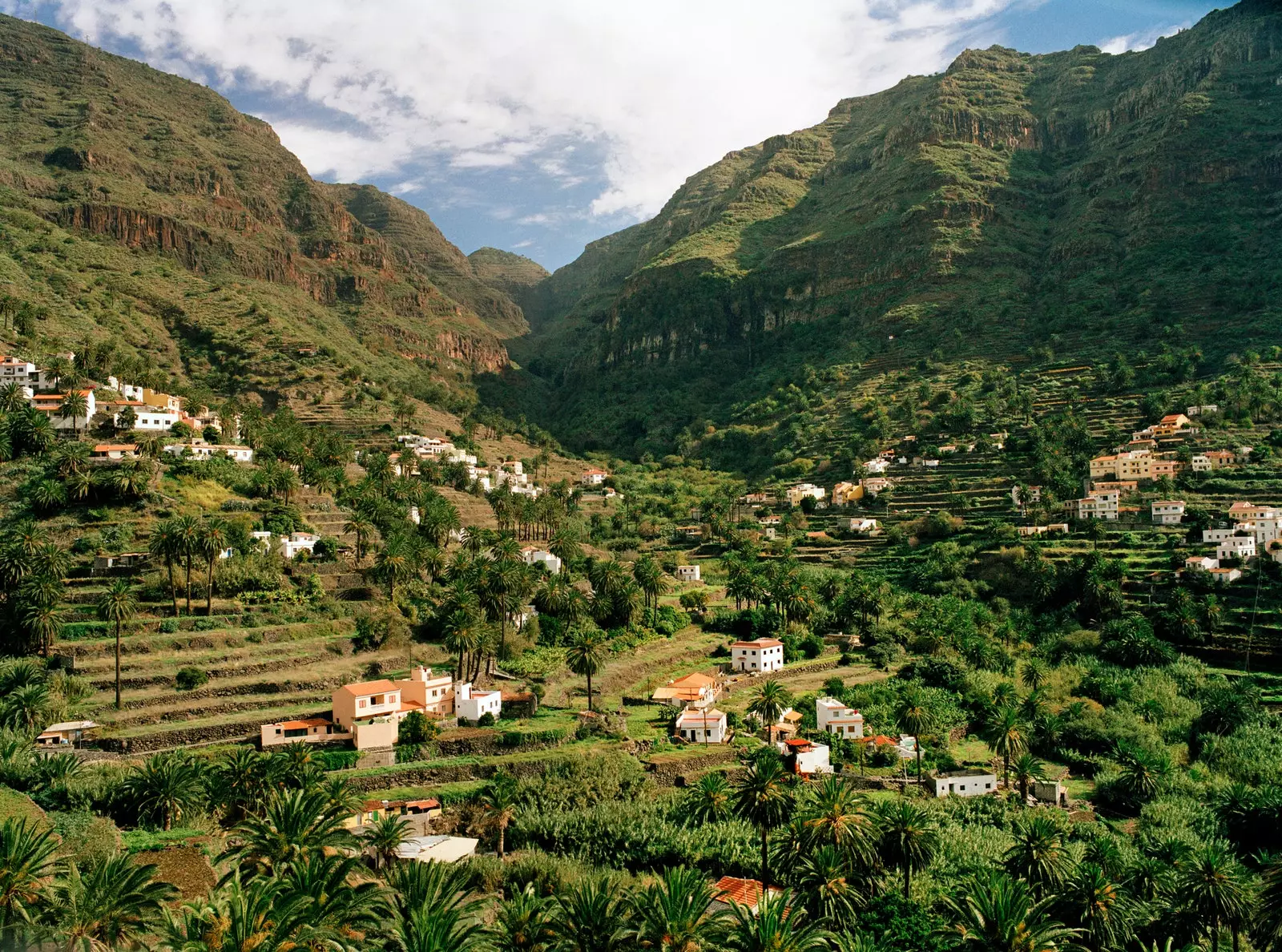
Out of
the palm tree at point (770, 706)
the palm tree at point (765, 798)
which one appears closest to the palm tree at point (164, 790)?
the palm tree at point (765, 798)

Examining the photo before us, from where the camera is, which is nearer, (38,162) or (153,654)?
(153,654)

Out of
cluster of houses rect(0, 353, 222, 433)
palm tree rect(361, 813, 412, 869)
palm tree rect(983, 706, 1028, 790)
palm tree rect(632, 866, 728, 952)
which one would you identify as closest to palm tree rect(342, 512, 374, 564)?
cluster of houses rect(0, 353, 222, 433)

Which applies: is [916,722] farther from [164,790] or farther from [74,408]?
[74,408]

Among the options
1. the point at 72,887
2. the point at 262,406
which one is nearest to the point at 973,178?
the point at 262,406

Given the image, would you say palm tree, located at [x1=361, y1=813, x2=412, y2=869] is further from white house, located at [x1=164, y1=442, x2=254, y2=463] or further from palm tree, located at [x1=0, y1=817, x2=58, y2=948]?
white house, located at [x1=164, y1=442, x2=254, y2=463]

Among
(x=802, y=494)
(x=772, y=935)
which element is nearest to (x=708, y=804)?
(x=772, y=935)

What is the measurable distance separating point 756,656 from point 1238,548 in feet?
115

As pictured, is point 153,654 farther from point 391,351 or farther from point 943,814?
point 391,351

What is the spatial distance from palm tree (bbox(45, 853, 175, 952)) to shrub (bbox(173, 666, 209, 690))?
2280 cm

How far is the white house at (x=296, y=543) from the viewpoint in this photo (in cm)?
5531

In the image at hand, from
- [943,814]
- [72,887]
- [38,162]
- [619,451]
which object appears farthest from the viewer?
[619,451]

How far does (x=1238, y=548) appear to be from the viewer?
205 feet

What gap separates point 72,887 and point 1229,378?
4070 inches

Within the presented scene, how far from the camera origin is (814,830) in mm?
26828
